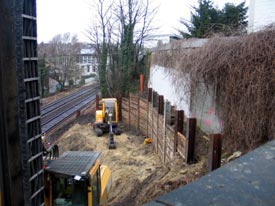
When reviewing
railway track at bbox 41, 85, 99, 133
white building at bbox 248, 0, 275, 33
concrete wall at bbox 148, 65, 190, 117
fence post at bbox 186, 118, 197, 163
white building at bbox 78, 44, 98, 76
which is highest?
white building at bbox 248, 0, 275, 33

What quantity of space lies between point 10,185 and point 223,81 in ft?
15.0

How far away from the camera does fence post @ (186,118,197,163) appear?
5.94m

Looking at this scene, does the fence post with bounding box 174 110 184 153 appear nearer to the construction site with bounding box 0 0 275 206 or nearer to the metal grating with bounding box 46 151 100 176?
the construction site with bounding box 0 0 275 206

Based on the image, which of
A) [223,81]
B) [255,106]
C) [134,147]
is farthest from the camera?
[134,147]

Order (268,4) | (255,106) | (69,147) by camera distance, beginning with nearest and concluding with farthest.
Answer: (255,106) < (268,4) < (69,147)

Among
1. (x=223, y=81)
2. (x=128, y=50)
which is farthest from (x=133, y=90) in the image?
(x=223, y=81)

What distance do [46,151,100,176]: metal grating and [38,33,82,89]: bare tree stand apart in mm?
33011

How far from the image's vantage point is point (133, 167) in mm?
10383

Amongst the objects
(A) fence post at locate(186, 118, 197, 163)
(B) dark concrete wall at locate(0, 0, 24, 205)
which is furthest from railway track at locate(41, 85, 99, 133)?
(B) dark concrete wall at locate(0, 0, 24, 205)

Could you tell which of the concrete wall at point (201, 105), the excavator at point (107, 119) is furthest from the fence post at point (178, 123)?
the excavator at point (107, 119)

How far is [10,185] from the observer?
93.3 inches

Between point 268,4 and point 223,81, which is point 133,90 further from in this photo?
point 223,81

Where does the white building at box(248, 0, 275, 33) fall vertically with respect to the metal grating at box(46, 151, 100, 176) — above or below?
above

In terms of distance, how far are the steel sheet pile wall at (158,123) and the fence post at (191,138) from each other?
0.15m
